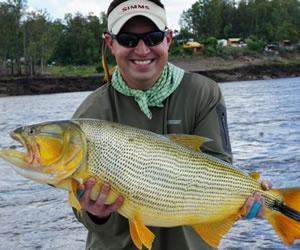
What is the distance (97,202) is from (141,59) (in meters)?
1.12

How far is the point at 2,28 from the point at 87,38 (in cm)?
2006

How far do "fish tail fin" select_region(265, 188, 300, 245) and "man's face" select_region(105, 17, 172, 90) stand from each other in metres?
1.25

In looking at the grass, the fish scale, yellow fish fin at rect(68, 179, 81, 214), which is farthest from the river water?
the grass

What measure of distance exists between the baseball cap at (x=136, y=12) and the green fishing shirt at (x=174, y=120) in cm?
48

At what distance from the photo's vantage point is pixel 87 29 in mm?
95062

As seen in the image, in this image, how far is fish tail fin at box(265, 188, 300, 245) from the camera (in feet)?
11.1

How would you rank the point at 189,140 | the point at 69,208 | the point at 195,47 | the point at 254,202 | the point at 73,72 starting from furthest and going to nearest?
the point at 195,47, the point at 73,72, the point at 69,208, the point at 254,202, the point at 189,140

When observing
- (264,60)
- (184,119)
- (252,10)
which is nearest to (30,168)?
(184,119)

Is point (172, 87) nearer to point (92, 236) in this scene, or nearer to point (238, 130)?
point (92, 236)

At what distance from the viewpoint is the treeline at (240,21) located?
4405 inches

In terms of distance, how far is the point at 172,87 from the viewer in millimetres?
3568

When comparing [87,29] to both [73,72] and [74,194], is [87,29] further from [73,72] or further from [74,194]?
[74,194]

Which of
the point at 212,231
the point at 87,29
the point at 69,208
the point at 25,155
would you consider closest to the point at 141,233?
the point at 212,231

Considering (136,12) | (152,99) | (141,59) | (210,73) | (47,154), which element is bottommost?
(210,73)
